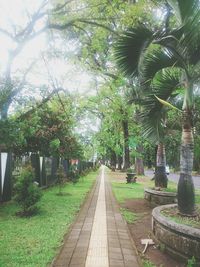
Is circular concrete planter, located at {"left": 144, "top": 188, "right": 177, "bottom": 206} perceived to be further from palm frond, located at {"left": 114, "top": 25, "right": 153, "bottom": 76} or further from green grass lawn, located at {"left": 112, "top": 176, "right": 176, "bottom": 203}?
palm frond, located at {"left": 114, "top": 25, "right": 153, "bottom": 76}

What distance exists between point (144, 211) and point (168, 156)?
48.9 metres

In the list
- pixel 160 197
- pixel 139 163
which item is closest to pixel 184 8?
pixel 160 197

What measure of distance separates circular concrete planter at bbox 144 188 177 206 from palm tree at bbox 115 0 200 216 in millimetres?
4588

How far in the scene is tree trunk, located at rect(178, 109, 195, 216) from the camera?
727cm

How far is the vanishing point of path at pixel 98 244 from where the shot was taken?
554cm

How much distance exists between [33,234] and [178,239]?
308cm

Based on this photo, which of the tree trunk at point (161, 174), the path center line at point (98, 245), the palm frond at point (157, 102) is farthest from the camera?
the tree trunk at point (161, 174)

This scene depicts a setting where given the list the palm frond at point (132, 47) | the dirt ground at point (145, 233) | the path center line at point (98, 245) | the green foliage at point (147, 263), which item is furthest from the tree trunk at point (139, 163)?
the green foliage at point (147, 263)

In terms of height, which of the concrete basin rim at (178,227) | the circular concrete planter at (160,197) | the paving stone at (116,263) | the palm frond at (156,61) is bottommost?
the paving stone at (116,263)

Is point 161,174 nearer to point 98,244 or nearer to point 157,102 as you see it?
point 157,102

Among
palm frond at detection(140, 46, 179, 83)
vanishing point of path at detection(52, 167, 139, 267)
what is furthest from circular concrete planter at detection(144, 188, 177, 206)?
palm frond at detection(140, 46, 179, 83)

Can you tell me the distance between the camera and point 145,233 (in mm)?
8109

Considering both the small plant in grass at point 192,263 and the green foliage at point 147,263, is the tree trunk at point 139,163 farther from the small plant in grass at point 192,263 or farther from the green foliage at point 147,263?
the small plant in grass at point 192,263

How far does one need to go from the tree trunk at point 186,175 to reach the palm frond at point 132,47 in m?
1.62
